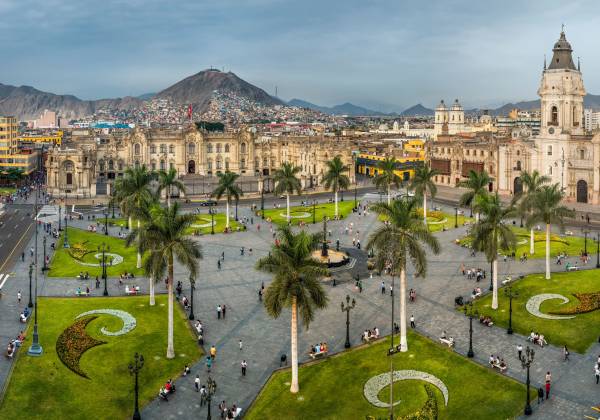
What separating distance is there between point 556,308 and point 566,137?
61.9m

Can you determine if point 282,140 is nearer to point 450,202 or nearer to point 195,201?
point 195,201

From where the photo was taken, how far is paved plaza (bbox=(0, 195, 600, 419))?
118ft

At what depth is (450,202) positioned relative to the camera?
108m

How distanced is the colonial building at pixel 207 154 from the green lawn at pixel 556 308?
73.9 metres

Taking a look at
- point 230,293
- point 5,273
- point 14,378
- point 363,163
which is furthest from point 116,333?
point 363,163

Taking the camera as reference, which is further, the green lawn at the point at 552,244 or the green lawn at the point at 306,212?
the green lawn at the point at 306,212

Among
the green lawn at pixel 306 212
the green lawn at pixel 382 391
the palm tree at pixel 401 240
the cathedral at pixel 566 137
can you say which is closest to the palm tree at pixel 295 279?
the green lawn at pixel 382 391

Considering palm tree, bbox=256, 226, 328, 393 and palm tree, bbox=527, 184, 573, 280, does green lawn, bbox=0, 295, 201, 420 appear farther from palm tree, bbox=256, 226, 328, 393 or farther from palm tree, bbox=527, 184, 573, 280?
palm tree, bbox=527, 184, 573, 280

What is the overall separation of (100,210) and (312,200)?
38.8 meters

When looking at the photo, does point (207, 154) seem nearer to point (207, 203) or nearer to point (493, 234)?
point (207, 203)

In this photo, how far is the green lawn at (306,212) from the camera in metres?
91.4

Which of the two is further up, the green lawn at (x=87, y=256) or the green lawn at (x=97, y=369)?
the green lawn at (x=87, y=256)

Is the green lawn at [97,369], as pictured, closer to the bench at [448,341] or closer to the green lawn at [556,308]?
the bench at [448,341]

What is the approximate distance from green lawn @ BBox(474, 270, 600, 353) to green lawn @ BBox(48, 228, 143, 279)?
3626 centimetres
